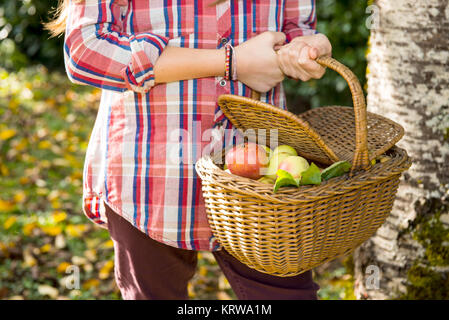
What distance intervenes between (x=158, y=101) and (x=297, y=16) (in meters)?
0.54

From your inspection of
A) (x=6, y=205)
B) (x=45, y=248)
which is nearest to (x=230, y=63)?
(x=45, y=248)

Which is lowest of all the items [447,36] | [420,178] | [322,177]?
[420,178]

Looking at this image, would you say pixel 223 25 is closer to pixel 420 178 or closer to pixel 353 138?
pixel 353 138

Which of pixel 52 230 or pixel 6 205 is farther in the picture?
pixel 6 205

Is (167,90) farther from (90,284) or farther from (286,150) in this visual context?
(90,284)

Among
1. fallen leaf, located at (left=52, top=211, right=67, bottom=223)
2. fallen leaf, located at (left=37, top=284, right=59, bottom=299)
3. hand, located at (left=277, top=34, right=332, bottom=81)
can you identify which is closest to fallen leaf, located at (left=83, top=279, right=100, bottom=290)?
fallen leaf, located at (left=37, top=284, right=59, bottom=299)

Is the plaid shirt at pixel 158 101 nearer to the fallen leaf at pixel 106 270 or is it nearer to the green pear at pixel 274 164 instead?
the green pear at pixel 274 164

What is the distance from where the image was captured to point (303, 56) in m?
1.41

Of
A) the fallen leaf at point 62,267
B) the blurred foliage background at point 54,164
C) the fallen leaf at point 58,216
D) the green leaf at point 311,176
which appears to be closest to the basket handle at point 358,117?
the green leaf at point 311,176

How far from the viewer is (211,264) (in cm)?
327

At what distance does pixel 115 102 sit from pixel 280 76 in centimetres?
51

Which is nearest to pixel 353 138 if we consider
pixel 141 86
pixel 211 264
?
pixel 141 86

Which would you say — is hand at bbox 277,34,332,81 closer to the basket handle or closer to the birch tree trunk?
the basket handle

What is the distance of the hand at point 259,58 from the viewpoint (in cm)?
144
